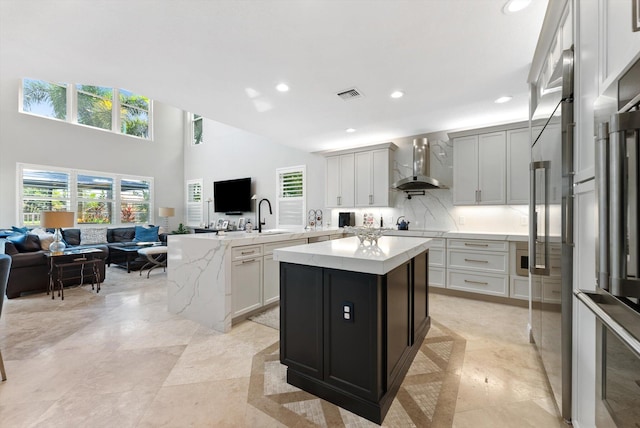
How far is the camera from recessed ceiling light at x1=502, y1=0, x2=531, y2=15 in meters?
1.73

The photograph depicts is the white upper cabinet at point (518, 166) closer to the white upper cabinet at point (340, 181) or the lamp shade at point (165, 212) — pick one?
the white upper cabinet at point (340, 181)

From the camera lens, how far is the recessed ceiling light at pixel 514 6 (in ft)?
5.68

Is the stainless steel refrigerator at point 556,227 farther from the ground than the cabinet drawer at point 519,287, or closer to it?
farther from the ground

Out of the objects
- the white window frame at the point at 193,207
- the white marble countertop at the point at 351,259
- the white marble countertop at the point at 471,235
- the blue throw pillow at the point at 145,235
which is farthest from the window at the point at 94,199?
the white marble countertop at the point at 351,259

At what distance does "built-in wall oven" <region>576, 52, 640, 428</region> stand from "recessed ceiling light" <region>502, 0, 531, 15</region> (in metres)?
1.30

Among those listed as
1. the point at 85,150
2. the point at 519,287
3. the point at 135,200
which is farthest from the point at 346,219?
the point at 85,150

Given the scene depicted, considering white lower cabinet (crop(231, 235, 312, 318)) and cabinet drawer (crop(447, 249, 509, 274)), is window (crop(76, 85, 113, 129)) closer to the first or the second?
white lower cabinet (crop(231, 235, 312, 318))

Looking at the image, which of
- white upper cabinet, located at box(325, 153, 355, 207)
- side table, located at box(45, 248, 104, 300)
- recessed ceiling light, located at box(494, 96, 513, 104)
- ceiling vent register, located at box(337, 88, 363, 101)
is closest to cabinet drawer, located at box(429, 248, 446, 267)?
white upper cabinet, located at box(325, 153, 355, 207)

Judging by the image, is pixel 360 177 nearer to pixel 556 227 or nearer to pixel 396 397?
pixel 556 227

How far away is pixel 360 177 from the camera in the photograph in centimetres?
498

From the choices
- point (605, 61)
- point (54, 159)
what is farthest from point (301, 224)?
point (54, 159)

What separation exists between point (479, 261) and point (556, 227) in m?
2.33

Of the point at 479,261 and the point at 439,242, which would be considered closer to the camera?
the point at 479,261

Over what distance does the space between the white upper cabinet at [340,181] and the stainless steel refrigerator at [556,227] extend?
3.20 meters
